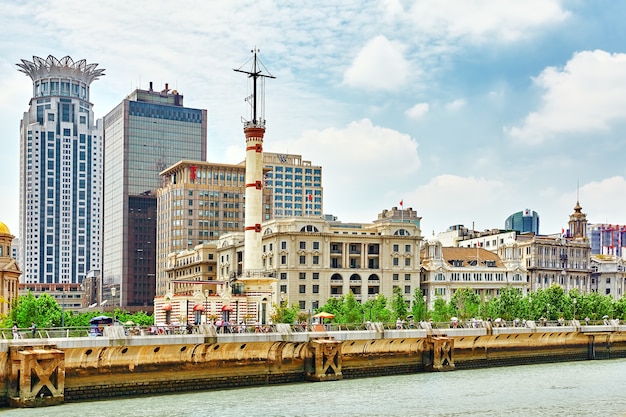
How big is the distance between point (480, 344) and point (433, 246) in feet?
272

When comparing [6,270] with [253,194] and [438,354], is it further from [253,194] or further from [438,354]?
[438,354]

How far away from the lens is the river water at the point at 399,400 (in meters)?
65.2

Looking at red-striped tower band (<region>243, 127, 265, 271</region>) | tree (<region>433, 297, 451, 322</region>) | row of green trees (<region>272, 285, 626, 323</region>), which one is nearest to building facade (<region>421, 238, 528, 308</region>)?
row of green trees (<region>272, 285, 626, 323</region>)

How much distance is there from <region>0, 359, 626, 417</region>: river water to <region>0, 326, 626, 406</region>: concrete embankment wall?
184 centimetres

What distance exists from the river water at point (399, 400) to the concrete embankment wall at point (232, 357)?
184 centimetres

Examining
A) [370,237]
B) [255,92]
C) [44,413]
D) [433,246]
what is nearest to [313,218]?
[370,237]

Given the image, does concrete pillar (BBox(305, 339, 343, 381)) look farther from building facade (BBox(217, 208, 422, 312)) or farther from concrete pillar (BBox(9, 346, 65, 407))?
building facade (BBox(217, 208, 422, 312))

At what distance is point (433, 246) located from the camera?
185 m

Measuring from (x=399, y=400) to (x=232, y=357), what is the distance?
1586 centimetres

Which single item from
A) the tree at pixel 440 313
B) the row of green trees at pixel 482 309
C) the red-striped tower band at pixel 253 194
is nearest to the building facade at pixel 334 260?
the row of green trees at pixel 482 309

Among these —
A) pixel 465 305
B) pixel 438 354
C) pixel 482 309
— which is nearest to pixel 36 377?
pixel 438 354

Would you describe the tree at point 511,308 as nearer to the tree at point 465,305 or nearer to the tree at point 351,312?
the tree at point 465,305

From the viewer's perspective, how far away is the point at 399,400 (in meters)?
72.6

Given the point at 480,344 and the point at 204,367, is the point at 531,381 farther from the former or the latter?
the point at 204,367
